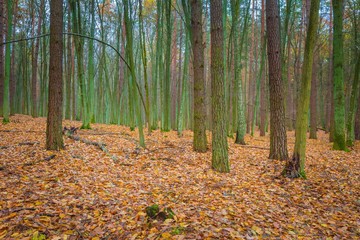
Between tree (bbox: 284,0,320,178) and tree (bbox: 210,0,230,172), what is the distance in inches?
65.3

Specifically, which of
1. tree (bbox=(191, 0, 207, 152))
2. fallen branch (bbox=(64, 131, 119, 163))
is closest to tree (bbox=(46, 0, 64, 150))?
fallen branch (bbox=(64, 131, 119, 163))

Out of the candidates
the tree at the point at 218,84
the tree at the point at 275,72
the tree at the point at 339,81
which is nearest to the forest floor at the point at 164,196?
the tree at the point at 218,84

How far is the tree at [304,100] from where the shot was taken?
5.04 metres

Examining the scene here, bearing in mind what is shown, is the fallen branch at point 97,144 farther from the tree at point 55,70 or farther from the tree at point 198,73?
the tree at point 198,73

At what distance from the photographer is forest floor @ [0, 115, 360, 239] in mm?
3066

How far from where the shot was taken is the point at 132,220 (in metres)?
3.30

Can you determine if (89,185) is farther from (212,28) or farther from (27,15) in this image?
(27,15)

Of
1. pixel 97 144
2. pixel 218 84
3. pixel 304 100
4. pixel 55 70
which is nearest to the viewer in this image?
pixel 304 100

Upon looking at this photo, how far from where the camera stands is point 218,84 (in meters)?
5.54

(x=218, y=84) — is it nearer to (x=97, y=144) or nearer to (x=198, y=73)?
(x=198, y=73)

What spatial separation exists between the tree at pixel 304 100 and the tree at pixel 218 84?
1659 mm

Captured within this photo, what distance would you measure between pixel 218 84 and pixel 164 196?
9.58 ft

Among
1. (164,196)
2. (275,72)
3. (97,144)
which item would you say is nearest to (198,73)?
(275,72)

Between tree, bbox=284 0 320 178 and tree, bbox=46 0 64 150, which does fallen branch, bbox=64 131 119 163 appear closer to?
tree, bbox=46 0 64 150
